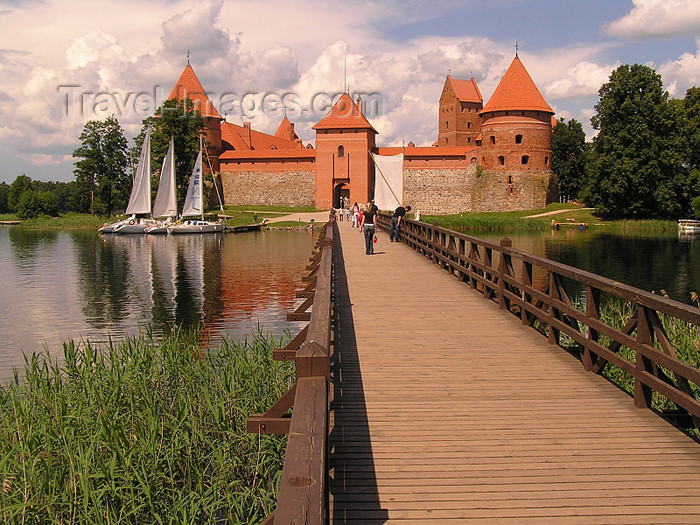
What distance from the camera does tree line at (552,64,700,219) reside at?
3947cm

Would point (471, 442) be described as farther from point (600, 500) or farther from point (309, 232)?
point (309, 232)

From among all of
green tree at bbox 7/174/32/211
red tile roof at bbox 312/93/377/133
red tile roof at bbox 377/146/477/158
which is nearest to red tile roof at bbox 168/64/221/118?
red tile roof at bbox 312/93/377/133

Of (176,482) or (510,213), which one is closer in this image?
(176,482)

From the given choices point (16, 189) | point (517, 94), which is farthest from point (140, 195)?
point (16, 189)

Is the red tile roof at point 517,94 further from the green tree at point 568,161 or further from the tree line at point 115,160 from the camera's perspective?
the tree line at point 115,160

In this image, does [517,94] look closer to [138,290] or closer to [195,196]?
[195,196]

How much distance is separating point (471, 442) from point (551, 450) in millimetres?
442

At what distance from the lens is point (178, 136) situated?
4875cm

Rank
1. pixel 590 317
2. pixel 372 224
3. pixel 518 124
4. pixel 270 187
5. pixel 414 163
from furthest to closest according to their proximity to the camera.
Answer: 1. pixel 270 187
2. pixel 414 163
3. pixel 518 124
4. pixel 372 224
5. pixel 590 317

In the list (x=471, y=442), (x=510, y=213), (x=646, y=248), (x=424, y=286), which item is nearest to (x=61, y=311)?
(x=424, y=286)

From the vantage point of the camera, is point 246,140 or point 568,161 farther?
point 246,140

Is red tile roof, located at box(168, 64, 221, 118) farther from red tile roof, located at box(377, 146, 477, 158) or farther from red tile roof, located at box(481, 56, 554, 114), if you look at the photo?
red tile roof, located at box(481, 56, 554, 114)

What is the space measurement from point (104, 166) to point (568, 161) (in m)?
38.7

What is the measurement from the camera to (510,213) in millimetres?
49344
